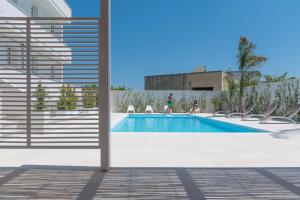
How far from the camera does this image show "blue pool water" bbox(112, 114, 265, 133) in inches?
604

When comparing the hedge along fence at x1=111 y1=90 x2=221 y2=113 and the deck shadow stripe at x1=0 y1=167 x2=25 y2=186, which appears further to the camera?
the hedge along fence at x1=111 y1=90 x2=221 y2=113

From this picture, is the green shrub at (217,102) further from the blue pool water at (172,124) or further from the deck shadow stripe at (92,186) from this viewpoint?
the deck shadow stripe at (92,186)

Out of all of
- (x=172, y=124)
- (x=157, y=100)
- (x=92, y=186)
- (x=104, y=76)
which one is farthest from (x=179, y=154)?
(x=157, y=100)

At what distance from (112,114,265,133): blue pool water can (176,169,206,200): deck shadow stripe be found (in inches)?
321

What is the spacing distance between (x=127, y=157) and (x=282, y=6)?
26.8 metres

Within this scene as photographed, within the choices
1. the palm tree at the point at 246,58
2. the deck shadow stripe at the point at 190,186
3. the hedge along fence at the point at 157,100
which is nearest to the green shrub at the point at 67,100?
the deck shadow stripe at the point at 190,186

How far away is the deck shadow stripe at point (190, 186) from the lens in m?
4.29

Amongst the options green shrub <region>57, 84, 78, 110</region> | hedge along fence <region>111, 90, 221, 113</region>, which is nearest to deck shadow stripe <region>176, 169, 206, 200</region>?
green shrub <region>57, 84, 78, 110</region>

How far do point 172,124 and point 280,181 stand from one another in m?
13.9

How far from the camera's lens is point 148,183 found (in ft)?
16.0

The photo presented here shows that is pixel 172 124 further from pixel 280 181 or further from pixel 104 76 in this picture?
pixel 280 181

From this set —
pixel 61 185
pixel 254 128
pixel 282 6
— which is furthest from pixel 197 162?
pixel 282 6

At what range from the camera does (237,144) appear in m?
8.76

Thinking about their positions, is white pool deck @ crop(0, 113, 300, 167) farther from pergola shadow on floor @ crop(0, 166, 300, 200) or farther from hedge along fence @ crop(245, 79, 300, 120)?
hedge along fence @ crop(245, 79, 300, 120)
